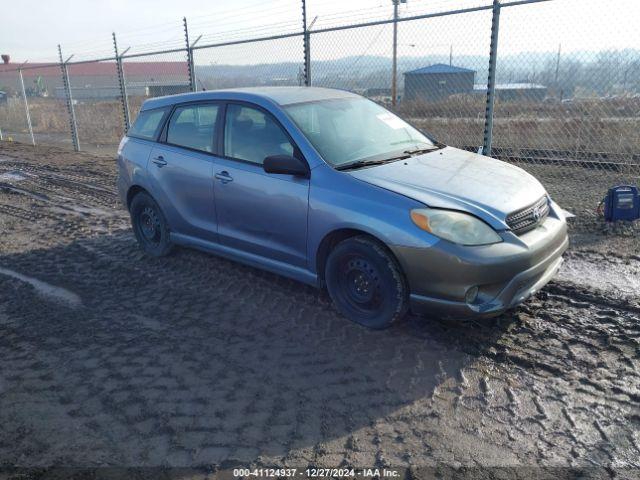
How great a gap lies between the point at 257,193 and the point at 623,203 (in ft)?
13.7

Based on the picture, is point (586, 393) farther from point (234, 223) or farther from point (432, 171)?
point (234, 223)

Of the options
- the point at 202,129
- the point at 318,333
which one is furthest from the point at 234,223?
the point at 318,333

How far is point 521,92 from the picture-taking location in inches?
352

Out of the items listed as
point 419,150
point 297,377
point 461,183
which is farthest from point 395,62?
point 297,377

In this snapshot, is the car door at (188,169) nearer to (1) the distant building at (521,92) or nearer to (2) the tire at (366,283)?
(2) the tire at (366,283)

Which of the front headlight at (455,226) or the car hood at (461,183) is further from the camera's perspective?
the car hood at (461,183)

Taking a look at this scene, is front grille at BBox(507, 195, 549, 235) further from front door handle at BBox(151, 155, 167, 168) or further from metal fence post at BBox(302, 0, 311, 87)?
metal fence post at BBox(302, 0, 311, 87)

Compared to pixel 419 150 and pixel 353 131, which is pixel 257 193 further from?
pixel 419 150

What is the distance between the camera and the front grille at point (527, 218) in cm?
363

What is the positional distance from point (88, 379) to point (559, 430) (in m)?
2.88

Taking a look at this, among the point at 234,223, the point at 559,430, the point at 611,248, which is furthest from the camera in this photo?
the point at 611,248

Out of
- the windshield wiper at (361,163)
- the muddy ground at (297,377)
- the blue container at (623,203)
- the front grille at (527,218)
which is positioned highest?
the windshield wiper at (361,163)

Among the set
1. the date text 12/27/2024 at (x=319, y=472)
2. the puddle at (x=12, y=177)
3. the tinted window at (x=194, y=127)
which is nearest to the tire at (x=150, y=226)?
the tinted window at (x=194, y=127)

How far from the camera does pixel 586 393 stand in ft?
10.1
